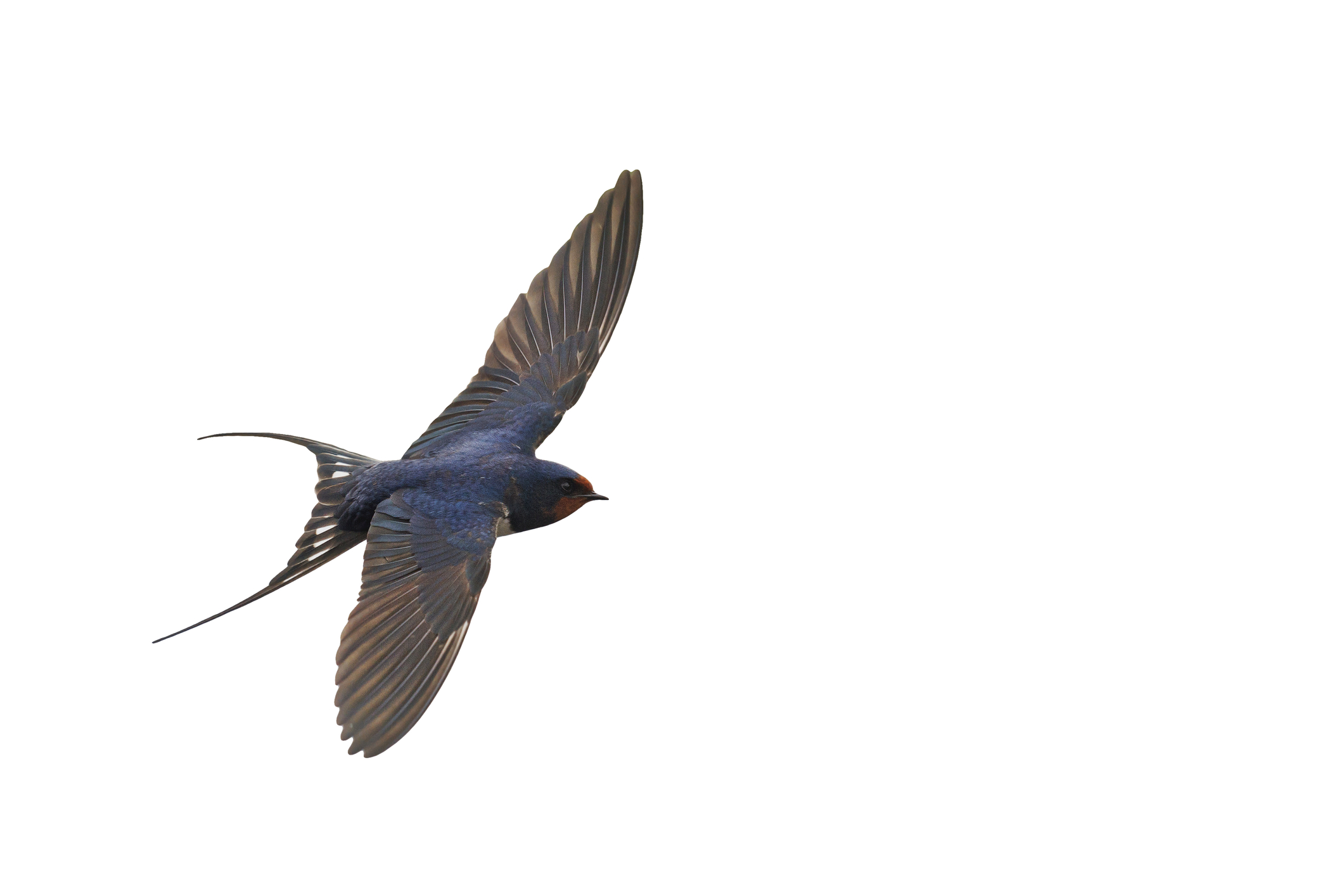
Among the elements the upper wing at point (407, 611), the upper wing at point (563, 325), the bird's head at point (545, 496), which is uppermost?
the upper wing at point (563, 325)

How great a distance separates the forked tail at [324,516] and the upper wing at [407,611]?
0.22 m

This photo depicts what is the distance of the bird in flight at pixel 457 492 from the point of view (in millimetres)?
4637

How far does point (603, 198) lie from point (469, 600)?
196 centimetres

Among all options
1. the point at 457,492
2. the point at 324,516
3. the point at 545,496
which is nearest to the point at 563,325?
the point at 545,496

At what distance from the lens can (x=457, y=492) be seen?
5156 millimetres

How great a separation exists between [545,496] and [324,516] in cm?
86

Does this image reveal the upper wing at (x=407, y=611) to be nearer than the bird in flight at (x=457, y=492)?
Yes

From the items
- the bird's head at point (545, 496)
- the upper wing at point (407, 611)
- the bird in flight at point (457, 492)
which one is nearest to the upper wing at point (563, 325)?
the bird in flight at point (457, 492)

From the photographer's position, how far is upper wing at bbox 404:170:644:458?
5.80 m

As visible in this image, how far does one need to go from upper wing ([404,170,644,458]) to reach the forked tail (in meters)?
0.43

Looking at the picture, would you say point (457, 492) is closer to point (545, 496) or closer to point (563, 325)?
point (545, 496)

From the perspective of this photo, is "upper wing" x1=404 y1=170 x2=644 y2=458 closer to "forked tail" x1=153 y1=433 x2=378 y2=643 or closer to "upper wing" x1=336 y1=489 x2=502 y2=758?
"forked tail" x1=153 y1=433 x2=378 y2=643

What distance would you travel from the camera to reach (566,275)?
19.8ft

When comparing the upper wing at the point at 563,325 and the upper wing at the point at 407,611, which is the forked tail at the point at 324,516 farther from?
the upper wing at the point at 563,325
